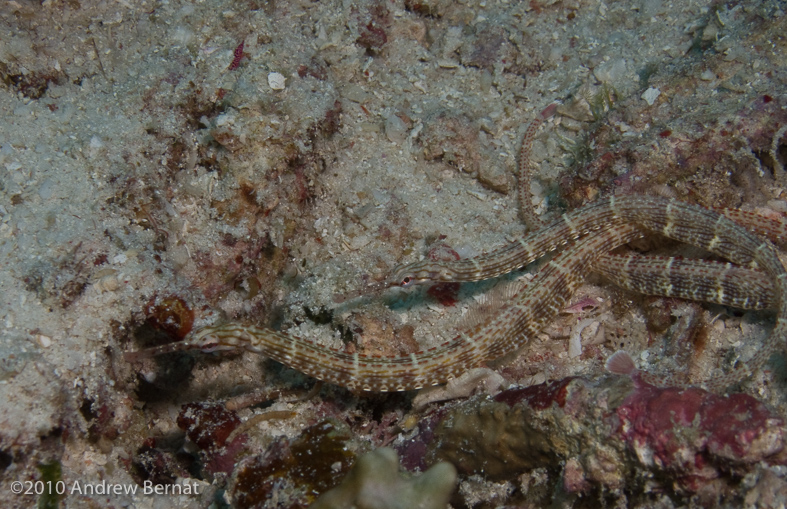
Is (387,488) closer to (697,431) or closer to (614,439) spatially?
(614,439)

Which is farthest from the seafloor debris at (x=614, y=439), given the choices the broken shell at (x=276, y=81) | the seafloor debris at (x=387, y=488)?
the broken shell at (x=276, y=81)

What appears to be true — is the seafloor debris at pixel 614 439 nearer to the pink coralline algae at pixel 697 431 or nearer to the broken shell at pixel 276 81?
the pink coralline algae at pixel 697 431

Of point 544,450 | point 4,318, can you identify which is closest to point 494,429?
point 544,450

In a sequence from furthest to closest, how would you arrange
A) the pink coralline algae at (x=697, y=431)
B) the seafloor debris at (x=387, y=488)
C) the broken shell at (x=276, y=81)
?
the broken shell at (x=276, y=81) < the seafloor debris at (x=387, y=488) < the pink coralline algae at (x=697, y=431)

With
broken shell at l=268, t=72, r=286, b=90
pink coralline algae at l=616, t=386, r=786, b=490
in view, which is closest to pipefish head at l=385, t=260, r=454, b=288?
pink coralline algae at l=616, t=386, r=786, b=490

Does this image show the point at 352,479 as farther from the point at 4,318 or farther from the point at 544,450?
the point at 4,318

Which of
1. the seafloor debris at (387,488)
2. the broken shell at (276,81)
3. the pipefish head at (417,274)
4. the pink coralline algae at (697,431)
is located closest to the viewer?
→ the pink coralline algae at (697,431)

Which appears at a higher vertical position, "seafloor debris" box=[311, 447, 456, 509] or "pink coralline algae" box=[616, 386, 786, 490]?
"pink coralline algae" box=[616, 386, 786, 490]

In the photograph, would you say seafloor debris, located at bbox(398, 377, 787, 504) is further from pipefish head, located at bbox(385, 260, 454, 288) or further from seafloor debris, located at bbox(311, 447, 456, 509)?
pipefish head, located at bbox(385, 260, 454, 288)

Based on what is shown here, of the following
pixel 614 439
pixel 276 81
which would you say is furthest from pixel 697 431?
pixel 276 81

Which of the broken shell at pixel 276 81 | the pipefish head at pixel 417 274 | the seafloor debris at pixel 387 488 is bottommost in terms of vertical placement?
the seafloor debris at pixel 387 488
